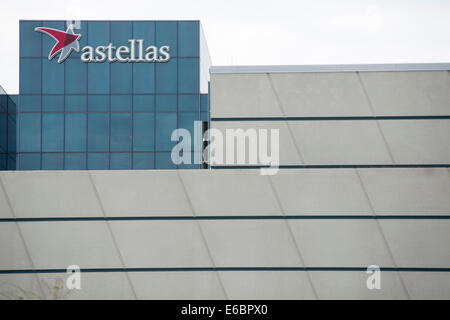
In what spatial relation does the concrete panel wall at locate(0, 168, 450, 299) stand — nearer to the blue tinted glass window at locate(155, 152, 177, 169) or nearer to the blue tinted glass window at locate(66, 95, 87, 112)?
the blue tinted glass window at locate(155, 152, 177, 169)

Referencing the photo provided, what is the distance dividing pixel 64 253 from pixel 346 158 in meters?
5.61

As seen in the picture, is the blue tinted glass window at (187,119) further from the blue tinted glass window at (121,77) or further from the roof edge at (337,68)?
the roof edge at (337,68)

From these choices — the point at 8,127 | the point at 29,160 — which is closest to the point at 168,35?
the point at 29,160

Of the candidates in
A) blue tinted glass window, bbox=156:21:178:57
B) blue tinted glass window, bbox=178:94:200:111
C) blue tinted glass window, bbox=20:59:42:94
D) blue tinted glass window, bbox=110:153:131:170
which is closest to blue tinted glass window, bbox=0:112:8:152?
blue tinted glass window, bbox=20:59:42:94

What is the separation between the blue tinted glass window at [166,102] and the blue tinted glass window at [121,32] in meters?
5.67

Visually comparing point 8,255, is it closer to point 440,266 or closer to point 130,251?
point 130,251

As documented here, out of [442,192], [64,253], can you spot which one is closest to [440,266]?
[442,192]

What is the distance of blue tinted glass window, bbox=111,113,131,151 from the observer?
4350 cm

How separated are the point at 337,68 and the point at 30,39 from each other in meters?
40.4

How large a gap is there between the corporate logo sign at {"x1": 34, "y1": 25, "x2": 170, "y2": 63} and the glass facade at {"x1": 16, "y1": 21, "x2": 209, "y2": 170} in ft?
1.18

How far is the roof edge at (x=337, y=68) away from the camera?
10.3 m

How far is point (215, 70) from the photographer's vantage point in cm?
1045
